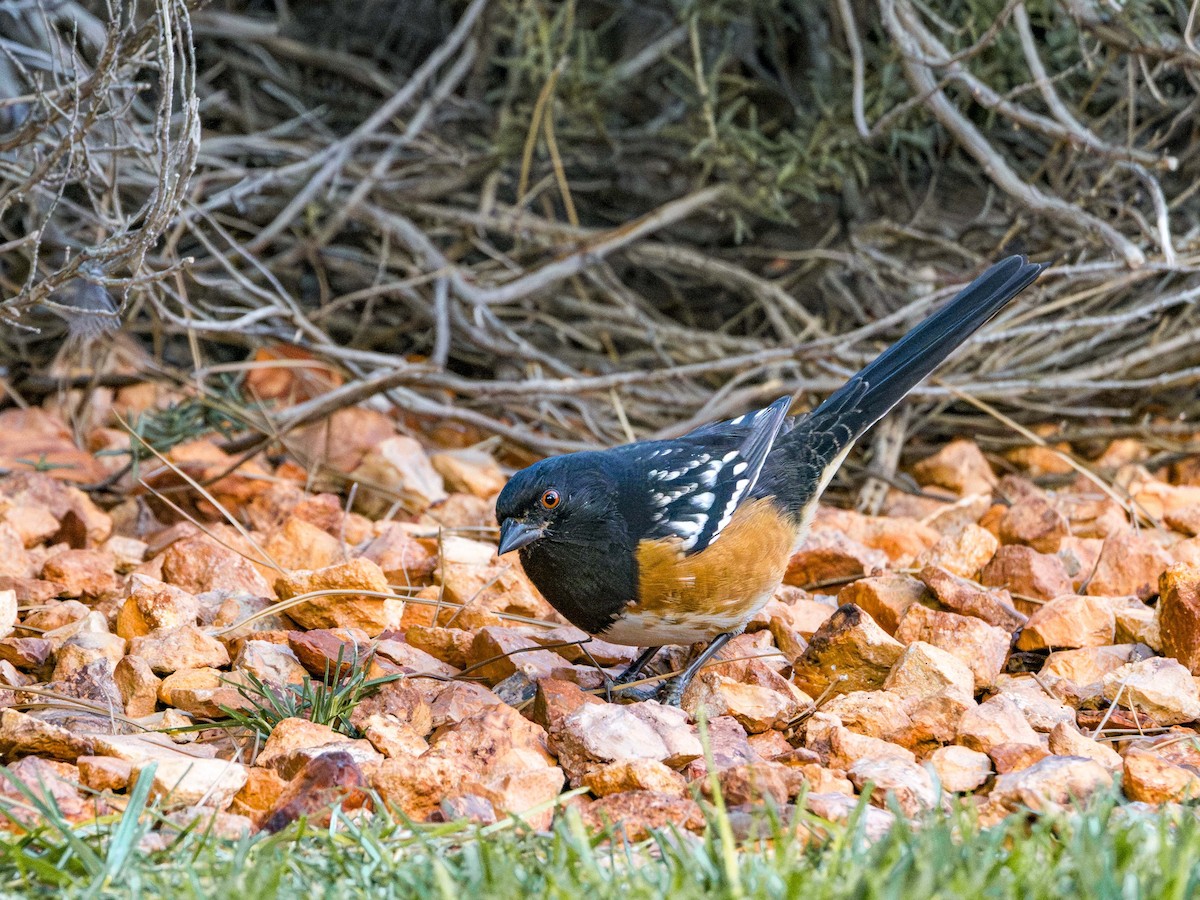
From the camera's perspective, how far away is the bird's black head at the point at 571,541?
2604 millimetres

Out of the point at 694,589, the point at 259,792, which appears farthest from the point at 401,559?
the point at 259,792

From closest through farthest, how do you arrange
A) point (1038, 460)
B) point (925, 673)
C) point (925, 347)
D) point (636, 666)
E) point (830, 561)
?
point (925, 673) → point (636, 666) → point (925, 347) → point (830, 561) → point (1038, 460)

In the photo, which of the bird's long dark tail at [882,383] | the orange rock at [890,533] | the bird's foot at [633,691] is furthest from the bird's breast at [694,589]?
the orange rock at [890,533]

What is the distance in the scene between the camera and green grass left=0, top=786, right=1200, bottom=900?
4.77 feet

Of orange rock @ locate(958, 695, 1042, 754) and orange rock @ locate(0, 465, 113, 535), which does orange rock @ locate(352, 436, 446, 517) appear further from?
orange rock @ locate(958, 695, 1042, 754)

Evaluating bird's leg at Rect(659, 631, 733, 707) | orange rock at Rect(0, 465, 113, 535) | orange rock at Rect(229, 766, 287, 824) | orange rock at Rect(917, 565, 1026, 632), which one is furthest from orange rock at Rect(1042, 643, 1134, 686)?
orange rock at Rect(0, 465, 113, 535)

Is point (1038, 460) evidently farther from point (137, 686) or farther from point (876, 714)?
point (137, 686)

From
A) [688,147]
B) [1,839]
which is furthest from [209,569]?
[688,147]

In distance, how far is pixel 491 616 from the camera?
292 centimetres

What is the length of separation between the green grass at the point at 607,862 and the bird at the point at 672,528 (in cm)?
88

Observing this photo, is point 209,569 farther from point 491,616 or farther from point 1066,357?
point 1066,357

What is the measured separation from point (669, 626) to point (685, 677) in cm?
16

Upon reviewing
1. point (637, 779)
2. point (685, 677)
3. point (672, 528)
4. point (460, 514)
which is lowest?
point (460, 514)

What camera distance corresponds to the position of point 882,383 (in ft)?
10.3
